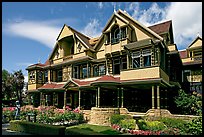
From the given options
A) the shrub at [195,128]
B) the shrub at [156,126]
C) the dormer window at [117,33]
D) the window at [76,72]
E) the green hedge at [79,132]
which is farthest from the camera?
the window at [76,72]

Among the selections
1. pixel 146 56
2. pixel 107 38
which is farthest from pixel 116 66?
pixel 146 56

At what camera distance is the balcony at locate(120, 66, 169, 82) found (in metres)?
20.0

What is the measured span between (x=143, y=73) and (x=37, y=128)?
428 inches

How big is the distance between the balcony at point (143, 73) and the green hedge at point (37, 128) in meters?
9.78

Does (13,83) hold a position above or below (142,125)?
above

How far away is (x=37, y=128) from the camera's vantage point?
15633 mm

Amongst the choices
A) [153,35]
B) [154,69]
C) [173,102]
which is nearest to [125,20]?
[153,35]

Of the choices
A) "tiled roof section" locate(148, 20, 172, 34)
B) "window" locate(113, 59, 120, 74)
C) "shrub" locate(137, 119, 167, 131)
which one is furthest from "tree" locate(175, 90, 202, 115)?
"tiled roof section" locate(148, 20, 172, 34)

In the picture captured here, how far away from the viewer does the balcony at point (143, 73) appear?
65.8 ft

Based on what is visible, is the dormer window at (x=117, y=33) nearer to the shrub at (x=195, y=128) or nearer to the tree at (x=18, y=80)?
the shrub at (x=195, y=128)

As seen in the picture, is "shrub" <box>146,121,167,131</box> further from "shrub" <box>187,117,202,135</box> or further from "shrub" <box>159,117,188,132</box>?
"shrub" <box>187,117,202,135</box>

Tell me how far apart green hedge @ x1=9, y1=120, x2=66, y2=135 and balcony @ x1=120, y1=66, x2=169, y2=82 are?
9.78 meters

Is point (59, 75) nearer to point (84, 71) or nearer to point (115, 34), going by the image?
point (84, 71)

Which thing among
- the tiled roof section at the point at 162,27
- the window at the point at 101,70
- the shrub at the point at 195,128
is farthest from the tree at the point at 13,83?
the shrub at the point at 195,128
